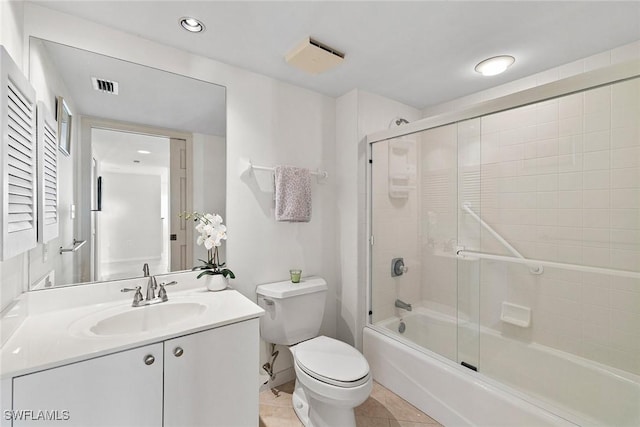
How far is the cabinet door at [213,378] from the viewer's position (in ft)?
3.66

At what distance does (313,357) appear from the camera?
1.56 metres

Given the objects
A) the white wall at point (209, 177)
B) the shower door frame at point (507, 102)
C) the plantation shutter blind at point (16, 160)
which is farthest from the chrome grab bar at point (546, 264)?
the plantation shutter blind at point (16, 160)

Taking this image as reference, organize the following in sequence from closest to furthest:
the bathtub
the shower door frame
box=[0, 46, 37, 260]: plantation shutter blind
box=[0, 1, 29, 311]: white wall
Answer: box=[0, 46, 37, 260]: plantation shutter blind < box=[0, 1, 29, 311]: white wall < the shower door frame < the bathtub

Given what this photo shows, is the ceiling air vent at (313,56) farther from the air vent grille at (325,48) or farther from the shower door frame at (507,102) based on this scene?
the shower door frame at (507,102)

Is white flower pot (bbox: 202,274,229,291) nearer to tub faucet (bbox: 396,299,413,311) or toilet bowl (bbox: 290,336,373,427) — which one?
toilet bowl (bbox: 290,336,373,427)

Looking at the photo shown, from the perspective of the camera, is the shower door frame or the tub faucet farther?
the tub faucet

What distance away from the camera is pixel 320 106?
Result: 2219 mm

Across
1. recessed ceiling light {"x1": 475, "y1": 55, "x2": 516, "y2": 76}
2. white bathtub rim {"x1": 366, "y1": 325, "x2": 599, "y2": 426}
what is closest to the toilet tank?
white bathtub rim {"x1": 366, "y1": 325, "x2": 599, "y2": 426}

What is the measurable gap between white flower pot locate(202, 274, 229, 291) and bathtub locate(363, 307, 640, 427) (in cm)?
116

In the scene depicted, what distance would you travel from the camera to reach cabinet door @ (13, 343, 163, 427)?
87cm

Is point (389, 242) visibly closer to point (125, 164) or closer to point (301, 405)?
point (301, 405)

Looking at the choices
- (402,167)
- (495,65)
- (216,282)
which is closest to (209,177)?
(216,282)

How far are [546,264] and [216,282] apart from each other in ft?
6.87

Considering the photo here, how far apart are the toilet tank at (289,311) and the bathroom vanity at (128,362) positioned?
0.31 m
